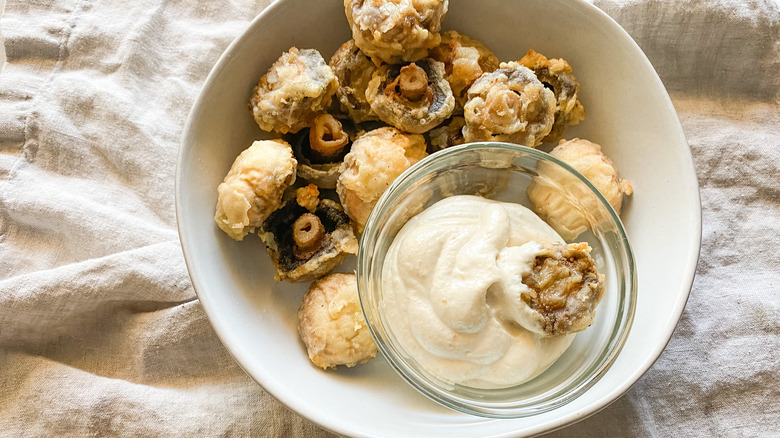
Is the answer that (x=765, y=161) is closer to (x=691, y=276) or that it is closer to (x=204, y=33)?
(x=691, y=276)

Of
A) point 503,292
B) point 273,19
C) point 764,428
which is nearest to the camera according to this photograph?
point 503,292

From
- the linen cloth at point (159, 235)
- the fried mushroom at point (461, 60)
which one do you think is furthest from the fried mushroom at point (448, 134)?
the linen cloth at point (159, 235)

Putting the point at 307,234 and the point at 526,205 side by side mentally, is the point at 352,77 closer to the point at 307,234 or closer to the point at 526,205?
the point at 307,234

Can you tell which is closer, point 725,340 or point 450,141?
point 450,141

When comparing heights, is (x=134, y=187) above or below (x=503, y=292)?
below

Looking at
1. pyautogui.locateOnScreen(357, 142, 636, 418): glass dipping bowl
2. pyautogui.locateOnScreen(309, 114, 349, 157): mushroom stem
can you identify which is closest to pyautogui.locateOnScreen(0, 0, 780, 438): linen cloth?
pyautogui.locateOnScreen(357, 142, 636, 418): glass dipping bowl

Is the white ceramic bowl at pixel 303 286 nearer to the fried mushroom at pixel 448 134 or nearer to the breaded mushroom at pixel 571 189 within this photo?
the breaded mushroom at pixel 571 189

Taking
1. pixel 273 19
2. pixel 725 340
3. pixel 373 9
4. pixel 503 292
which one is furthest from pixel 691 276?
pixel 273 19

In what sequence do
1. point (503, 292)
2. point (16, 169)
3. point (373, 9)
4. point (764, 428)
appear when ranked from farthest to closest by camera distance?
point (16, 169) → point (764, 428) → point (373, 9) → point (503, 292)
